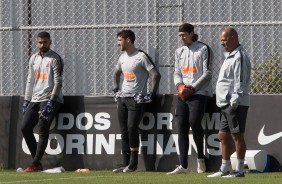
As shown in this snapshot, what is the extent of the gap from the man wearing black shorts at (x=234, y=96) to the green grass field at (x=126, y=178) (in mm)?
387

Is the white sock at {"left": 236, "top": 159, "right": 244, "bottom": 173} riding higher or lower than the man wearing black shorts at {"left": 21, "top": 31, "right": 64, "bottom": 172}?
lower

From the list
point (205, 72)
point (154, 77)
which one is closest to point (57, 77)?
point (154, 77)

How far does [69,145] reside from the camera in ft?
60.1

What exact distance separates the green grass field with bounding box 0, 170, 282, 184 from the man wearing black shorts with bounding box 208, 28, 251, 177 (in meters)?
0.39

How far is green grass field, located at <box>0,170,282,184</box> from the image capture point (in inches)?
569

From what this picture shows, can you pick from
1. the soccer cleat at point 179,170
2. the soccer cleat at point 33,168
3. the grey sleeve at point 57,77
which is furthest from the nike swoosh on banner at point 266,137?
the soccer cleat at point 33,168

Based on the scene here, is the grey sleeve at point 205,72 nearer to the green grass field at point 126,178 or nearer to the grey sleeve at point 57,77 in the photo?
the green grass field at point 126,178

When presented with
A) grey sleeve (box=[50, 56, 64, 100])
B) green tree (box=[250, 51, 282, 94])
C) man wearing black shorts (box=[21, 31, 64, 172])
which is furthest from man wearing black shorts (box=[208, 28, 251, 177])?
man wearing black shorts (box=[21, 31, 64, 172])

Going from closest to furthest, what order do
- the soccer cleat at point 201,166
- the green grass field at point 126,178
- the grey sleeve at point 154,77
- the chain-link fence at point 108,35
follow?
the green grass field at point 126,178 < the soccer cleat at point 201,166 < the grey sleeve at point 154,77 < the chain-link fence at point 108,35

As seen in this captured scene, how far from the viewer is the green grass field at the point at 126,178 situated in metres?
14.4

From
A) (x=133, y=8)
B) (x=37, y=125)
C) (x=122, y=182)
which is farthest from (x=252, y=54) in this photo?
(x=122, y=182)

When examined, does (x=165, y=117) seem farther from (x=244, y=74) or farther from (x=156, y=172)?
(x=244, y=74)

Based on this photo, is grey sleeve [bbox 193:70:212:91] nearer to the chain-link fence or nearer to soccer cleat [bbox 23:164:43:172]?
the chain-link fence

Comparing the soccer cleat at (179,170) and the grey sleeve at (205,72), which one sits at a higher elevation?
the grey sleeve at (205,72)
